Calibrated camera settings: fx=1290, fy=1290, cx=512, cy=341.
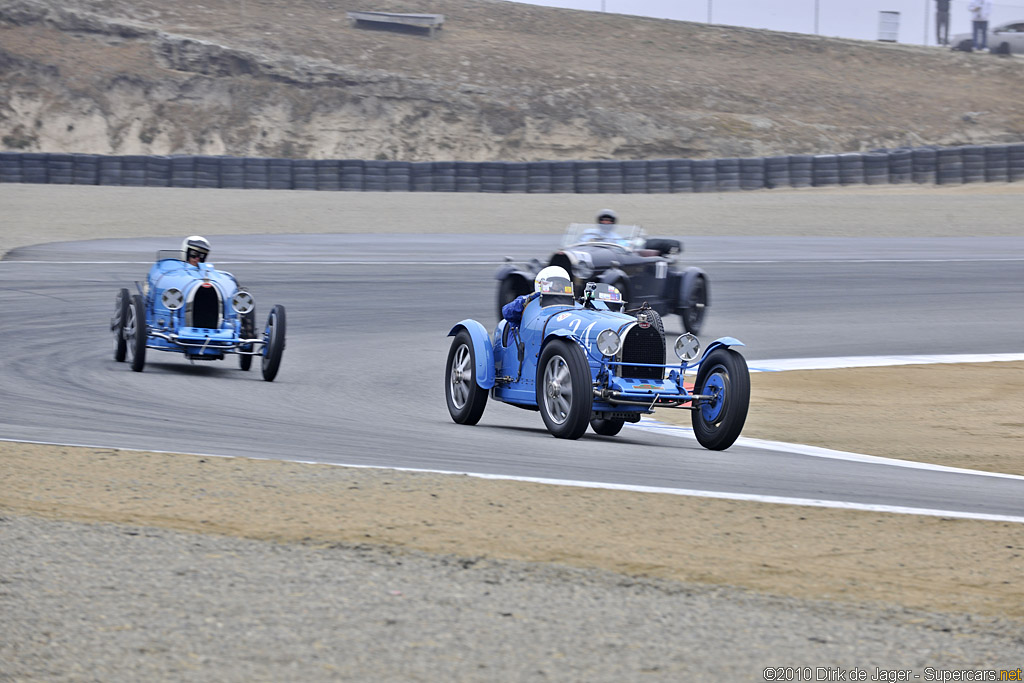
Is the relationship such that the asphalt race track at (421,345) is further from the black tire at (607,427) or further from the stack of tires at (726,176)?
the stack of tires at (726,176)

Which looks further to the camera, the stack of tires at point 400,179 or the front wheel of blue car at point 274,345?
the stack of tires at point 400,179

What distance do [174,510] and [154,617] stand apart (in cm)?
160

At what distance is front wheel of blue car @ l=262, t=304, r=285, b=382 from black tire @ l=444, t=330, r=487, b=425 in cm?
270

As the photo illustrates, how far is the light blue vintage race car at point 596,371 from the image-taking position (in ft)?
29.1

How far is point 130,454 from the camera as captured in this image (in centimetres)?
758

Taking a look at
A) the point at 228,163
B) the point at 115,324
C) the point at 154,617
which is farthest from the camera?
the point at 228,163

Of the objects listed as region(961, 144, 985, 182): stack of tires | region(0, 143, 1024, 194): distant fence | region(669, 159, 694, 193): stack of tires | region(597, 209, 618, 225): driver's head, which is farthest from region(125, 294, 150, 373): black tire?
region(961, 144, 985, 182): stack of tires

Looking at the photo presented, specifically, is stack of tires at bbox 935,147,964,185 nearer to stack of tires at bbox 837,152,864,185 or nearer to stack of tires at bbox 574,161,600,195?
stack of tires at bbox 837,152,864,185

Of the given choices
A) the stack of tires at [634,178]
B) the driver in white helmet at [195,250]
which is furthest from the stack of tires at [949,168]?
the driver in white helmet at [195,250]

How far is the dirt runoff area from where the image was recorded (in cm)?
532

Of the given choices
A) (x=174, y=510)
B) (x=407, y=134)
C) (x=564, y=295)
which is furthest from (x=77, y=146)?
(x=174, y=510)

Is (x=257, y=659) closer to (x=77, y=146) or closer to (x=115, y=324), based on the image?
(x=115, y=324)

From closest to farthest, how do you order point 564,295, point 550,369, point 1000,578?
1. point 1000,578
2. point 550,369
3. point 564,295

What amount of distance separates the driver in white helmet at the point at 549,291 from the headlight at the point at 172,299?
4.59 metres
